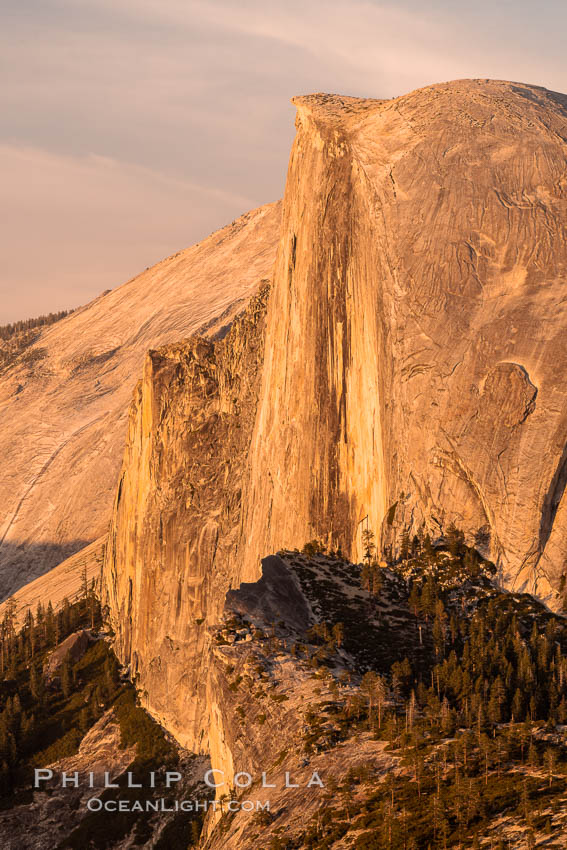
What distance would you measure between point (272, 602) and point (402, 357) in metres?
24.9

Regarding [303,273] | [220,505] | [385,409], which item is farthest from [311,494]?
[220,505]

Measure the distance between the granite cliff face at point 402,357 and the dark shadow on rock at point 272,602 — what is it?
21.3 feet

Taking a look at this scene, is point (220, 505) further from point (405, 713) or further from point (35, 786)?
point (405, 713)

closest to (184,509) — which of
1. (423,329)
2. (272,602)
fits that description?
(423,329)

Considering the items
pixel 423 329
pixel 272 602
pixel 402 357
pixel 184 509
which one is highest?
pixel 423 329

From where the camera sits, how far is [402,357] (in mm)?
97375

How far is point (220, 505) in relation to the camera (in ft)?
479

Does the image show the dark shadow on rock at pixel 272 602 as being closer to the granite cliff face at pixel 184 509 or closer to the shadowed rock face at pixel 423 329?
the shadowed rock face at pixel 423 329

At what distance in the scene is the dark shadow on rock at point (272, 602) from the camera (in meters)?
86.4

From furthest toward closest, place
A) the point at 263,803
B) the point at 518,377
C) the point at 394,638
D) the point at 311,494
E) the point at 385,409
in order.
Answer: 1. the point at 311,494
2. the point at 385,409
3. the point at 518,377
4. the point at 394,638
5. the point at 263,803

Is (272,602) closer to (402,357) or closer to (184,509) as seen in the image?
(402,357)

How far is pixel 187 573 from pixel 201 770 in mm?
25772

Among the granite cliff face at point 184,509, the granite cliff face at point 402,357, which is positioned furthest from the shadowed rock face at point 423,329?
the granite cliff face at point 184,509

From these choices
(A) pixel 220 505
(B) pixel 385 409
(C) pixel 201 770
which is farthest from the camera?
(A) pixel 220 505
